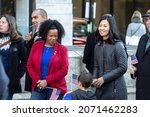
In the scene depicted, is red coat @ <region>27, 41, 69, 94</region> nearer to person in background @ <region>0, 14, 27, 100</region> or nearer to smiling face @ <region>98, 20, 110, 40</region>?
person in background @ <region>0, 14, 27, 100</region>

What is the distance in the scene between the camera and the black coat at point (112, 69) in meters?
6.46

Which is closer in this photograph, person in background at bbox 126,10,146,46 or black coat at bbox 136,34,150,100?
black coat at bbox 136,34,150,100

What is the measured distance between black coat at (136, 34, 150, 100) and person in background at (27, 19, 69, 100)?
90cm

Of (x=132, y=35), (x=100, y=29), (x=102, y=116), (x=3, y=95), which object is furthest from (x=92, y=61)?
(x=132, y=35)

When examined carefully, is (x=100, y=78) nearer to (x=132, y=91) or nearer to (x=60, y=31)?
(x=60, y=31)

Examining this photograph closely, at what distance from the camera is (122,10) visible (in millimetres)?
16078

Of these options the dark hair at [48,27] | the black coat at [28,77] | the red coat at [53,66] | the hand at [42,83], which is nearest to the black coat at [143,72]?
the red coat at [53,66]

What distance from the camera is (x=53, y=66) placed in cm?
652

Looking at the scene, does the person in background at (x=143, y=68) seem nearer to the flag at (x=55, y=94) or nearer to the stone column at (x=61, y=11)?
the flag at (x=55, y=94)

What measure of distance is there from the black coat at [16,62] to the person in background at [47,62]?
343 mm

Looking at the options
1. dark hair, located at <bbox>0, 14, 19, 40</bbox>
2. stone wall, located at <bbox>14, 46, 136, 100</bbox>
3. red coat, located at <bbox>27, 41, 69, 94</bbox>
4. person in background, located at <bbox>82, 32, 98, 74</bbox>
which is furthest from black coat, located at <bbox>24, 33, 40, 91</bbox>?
stone wall, located at <bbox>14, 46, 136, 100</bbox>

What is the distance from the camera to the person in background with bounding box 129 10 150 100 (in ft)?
21.0

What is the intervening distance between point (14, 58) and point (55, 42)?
0.67 m

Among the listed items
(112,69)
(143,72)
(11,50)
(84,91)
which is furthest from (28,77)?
(143,72)
